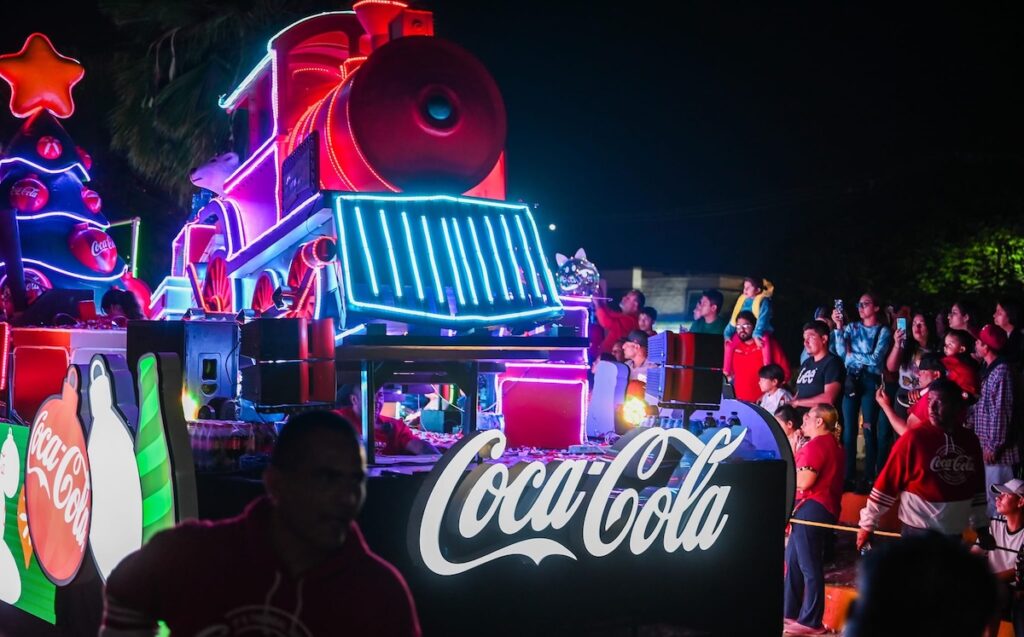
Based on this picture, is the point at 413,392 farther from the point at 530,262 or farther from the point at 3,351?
the point at 3,351

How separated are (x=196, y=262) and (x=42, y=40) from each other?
9.80ft

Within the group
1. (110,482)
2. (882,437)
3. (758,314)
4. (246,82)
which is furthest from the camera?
(758,314)

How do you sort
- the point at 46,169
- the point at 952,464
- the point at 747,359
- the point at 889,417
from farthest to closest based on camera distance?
the point at 46,169 → the point at 747,359 → the point at 889,417 → the point at 952,464

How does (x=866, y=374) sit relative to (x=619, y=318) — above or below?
below

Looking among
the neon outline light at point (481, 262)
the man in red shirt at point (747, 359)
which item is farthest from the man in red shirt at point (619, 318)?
the neon outline light at point (481, 262)

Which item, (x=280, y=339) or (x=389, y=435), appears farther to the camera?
(x=389, y=435)

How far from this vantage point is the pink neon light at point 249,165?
10069mm

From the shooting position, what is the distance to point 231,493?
233 inches

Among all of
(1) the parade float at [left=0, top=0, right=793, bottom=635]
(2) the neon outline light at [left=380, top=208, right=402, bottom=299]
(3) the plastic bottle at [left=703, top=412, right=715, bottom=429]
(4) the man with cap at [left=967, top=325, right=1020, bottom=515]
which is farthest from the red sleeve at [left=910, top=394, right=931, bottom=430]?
(2) the neon outline light at [left=380, top=208, right=402, bottom=299]

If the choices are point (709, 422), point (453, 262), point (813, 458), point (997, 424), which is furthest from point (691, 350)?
point (997, 424)

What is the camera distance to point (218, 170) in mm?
11391

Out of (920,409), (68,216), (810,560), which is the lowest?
(810,560)

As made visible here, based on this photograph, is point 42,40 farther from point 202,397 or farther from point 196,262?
point 202,397

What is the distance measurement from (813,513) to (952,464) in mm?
1110
